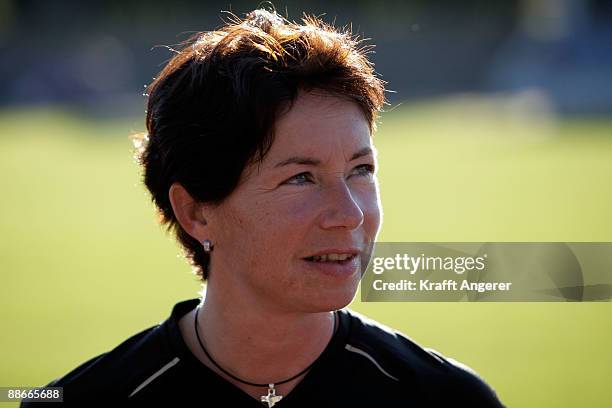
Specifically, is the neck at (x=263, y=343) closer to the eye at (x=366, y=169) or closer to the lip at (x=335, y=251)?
the lip at (x=335, y=251)

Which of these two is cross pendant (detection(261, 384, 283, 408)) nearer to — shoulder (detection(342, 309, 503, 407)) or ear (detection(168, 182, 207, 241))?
shoulder (detection(342, 309, 503, 407))

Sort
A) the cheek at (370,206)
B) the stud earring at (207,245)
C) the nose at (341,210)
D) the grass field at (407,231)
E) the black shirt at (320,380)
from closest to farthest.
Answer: the nose at (341,210) < the cheek at (370,206) < the black shirt at (320,380) < the stud earring at (207,245) < the grass field at (407,231)

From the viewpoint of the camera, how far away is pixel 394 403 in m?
2.81

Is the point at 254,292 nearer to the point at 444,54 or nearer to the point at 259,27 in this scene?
the point at 259,27

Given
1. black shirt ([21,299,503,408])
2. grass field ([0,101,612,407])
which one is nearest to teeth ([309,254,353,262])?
black shirt ([21,299,503,408])

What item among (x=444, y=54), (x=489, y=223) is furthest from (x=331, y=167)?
(x=444, y=54)

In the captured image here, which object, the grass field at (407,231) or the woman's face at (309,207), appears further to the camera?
the grass field at (407,231)

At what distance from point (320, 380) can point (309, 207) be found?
54 cm

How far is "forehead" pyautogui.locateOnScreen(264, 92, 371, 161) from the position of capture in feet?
8.73

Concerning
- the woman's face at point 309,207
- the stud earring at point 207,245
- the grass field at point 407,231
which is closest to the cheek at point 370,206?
the woman's face at point 309,207

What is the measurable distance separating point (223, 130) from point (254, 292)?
18.5 inches

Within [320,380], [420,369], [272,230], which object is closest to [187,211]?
[272,230]

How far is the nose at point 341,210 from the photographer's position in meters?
2.59

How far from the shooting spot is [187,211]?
9.64ft
